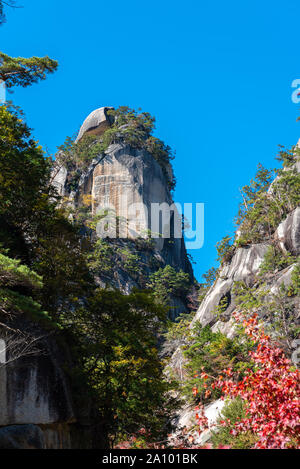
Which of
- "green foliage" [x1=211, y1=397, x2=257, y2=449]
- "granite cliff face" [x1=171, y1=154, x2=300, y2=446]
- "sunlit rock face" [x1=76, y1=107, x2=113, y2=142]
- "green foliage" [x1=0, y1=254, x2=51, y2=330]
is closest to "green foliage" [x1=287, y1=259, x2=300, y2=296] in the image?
"granite cliff face" [x1=171, y1=154, x2=300, y2=446]

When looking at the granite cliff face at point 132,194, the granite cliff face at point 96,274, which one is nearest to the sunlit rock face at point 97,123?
the granite cliff face at point 96,274

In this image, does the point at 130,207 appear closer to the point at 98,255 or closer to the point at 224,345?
the point at 98,255

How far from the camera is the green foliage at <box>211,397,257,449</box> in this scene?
324 inches

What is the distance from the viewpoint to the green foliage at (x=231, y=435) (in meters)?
8.23

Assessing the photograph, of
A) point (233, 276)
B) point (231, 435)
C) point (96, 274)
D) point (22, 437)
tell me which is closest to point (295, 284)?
point (233, 276)

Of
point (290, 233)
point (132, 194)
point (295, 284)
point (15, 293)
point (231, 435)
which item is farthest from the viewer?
point (132, 194)

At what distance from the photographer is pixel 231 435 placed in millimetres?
9664

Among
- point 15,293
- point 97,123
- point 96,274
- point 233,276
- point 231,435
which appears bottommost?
point 231,435

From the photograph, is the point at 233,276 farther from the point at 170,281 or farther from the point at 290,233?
the point at 170,281

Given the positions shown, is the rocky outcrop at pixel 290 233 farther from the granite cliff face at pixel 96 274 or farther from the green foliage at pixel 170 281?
the green foliage at pixel 170 281

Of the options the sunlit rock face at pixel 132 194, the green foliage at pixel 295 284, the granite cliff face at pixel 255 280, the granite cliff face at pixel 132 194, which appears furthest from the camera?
the sunlit rock face at pixel 132 194

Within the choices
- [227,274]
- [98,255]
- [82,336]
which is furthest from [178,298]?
[82,336]

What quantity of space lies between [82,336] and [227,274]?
46.4 feet
